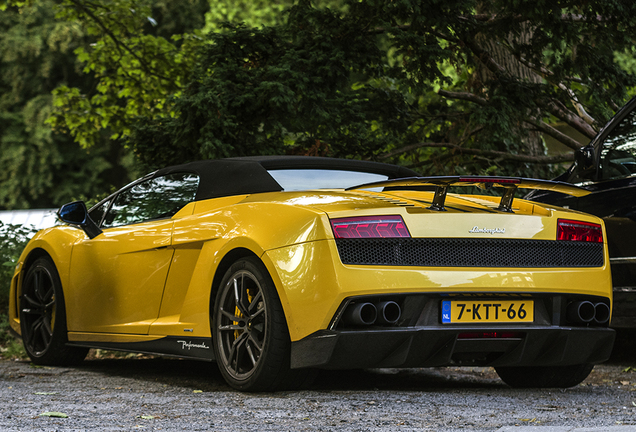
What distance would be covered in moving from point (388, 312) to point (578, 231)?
3.96ft

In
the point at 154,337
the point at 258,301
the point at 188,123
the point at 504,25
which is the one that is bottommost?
the point at 154,337

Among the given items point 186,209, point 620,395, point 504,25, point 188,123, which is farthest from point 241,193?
point 504,25

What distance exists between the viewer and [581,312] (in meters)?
4.10

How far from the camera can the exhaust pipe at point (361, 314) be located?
3637mm

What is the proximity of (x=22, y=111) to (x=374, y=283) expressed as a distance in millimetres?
34995

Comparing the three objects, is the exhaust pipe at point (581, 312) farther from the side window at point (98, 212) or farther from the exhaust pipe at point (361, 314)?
the side window at point (98, 212)

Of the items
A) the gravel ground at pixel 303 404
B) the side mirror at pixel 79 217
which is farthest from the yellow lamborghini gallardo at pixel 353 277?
the side mirror at pixel 79 217

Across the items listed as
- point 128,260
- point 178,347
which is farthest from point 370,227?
point 128,260

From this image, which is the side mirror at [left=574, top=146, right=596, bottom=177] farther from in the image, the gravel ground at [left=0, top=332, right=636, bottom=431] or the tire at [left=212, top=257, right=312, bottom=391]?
the tire at [left=212, top=257, right=312, bottom=391]

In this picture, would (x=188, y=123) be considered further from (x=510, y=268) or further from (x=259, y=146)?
(x=510, y=268)

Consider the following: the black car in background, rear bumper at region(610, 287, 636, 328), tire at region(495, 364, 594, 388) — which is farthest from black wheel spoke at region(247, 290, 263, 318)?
rear bumper at region(610, 287, 636, 328)

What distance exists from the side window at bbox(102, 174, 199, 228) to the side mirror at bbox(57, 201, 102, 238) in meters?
0.09

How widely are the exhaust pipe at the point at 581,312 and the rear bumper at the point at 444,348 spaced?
0.05 m

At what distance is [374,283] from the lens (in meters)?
3.63
